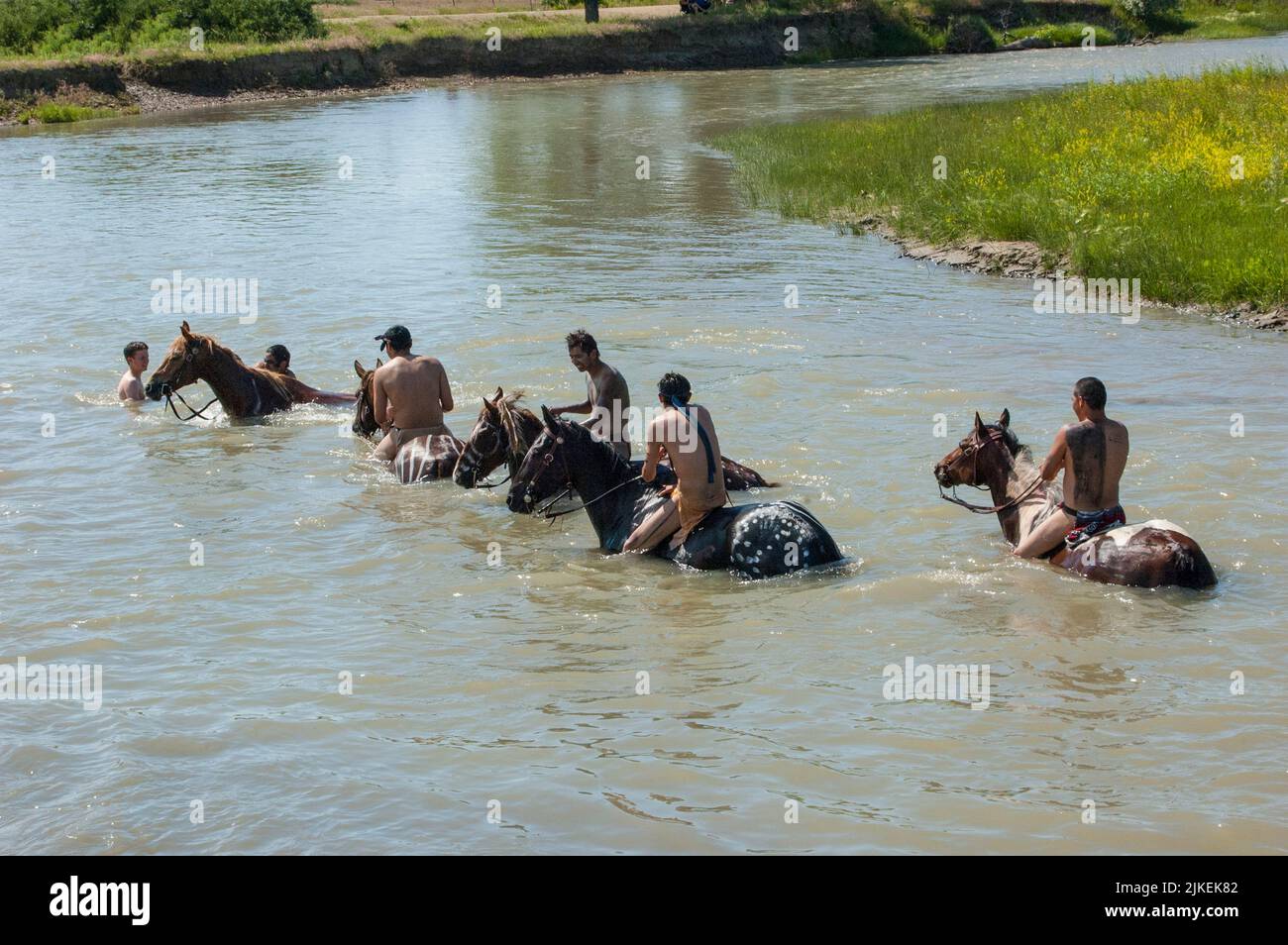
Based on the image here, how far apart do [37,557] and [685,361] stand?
8651 millimetres

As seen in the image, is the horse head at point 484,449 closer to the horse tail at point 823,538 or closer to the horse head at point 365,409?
the horse head at point 365,409

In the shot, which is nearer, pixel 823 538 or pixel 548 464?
pixel 823 538

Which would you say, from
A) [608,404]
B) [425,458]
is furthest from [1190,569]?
[425,458]

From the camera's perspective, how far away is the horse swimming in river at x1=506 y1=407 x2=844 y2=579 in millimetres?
10711

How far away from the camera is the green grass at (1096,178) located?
20016 millimetres

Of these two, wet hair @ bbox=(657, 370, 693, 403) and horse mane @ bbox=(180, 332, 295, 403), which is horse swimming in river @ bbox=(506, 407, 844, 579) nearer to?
wet hair @ bbox=(657, 370, 693, 403)

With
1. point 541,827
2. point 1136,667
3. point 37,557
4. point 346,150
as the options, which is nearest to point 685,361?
point 37,557

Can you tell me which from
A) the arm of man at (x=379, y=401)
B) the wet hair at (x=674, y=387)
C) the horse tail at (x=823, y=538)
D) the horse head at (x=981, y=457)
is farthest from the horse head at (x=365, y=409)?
the horse head at (x=981, y=457)

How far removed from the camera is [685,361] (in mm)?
18156

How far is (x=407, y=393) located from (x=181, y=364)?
310 centimetres

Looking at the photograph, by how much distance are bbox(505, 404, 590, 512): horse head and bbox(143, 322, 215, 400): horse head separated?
5.60m

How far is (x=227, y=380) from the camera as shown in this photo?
15789 mm

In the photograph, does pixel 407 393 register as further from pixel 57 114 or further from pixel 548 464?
pixel 57 114
